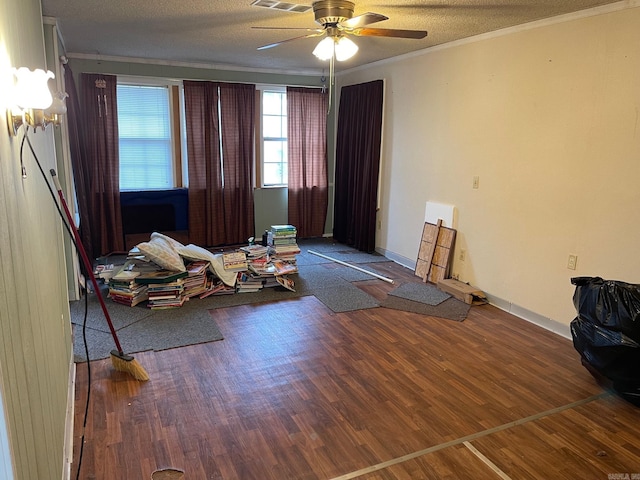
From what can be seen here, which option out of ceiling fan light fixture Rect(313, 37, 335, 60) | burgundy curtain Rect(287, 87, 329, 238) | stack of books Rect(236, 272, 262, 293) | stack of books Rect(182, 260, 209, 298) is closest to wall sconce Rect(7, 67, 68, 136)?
ceiling fan light fixture Rect(313, 37, 335, 60)

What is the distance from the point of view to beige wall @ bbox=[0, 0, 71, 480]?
1124 mm

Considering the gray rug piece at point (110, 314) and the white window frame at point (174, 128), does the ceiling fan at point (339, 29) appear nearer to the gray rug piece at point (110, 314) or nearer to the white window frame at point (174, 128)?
the gray rug piece at point (110, 314)

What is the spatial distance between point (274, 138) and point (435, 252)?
2.90m

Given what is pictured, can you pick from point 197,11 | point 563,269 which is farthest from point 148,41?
point 563,269

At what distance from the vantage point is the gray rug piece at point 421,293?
4.39 metres

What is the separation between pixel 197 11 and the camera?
3396mm

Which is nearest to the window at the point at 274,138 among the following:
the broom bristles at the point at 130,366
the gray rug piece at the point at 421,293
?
the gray rug piece at the point at 421,293

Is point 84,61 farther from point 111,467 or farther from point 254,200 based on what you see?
point 111,467

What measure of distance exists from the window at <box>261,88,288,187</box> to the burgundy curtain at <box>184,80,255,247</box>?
0.29 metres

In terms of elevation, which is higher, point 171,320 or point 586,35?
point 586,35

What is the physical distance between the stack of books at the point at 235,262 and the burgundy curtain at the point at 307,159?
2.18 metres

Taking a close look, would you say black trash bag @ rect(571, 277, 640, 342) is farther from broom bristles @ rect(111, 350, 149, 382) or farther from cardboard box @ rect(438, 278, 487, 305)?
broom bristles @ rect(111, 350, 149, 382)

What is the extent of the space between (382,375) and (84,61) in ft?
15.9

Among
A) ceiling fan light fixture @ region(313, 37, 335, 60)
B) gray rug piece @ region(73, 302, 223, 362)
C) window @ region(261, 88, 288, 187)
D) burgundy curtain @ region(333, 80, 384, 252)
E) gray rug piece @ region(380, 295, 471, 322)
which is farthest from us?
window @ region(261, 88, 288, 187)
